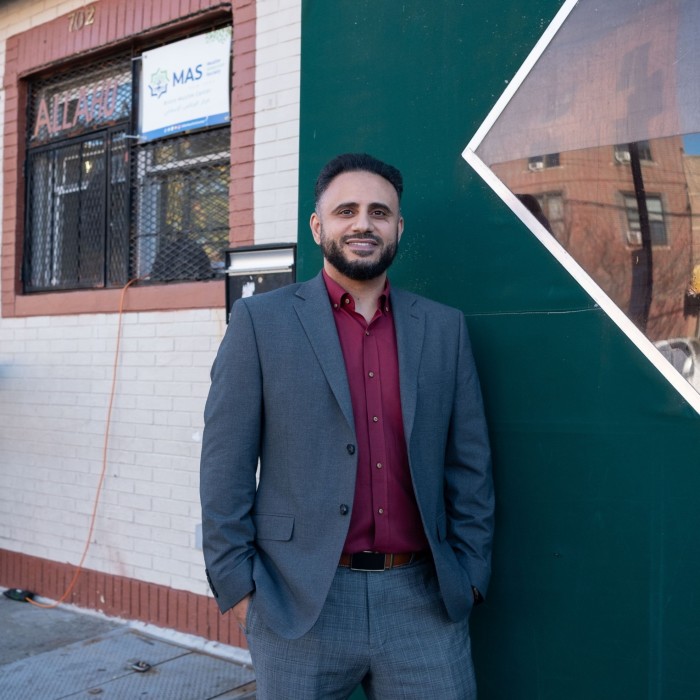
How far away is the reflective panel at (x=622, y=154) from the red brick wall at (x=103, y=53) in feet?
6.07

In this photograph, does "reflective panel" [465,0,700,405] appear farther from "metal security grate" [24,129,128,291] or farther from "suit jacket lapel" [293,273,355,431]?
"metal security grate" [24,129,128,291]

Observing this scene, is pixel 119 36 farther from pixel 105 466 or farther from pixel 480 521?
pixel 480 521

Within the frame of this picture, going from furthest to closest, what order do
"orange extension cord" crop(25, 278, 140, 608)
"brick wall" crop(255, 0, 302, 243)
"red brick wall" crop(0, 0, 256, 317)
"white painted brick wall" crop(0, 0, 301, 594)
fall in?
"orange extension cord" crop(25, 278, 140, 608) → "red brick wall" crop(0, 0, 256, 317) → "white painted brick wall" crop(0, 0, 301, 594) → "brick wall" crop(255, 0, 302, 243)

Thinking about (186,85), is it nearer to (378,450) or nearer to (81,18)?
A: (81,18)

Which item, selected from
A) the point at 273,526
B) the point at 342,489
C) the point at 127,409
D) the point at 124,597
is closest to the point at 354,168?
the point at 342,489

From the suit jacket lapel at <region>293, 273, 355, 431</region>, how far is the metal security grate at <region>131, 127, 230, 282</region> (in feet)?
7.19

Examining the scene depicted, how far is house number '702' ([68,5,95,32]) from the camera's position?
5.45 metres

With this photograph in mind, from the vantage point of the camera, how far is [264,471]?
2652mm

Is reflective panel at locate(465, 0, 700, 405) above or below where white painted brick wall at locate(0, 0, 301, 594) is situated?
above

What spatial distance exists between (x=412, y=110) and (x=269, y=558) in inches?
72.3

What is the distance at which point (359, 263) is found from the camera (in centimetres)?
266

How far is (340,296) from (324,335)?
0.59 ft

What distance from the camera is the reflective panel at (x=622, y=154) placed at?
2688 mm

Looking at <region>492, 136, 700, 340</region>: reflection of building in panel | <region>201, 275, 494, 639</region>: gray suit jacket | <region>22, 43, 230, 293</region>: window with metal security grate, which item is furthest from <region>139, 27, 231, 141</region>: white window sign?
<region>201, 275, 494, 639</region>: gray suit jacket
